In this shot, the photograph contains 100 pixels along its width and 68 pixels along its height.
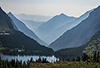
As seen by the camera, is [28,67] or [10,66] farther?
[28,67]

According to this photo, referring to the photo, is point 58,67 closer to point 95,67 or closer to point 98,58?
point 95,67

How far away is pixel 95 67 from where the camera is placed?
9669 centimetres

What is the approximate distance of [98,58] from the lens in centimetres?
11944

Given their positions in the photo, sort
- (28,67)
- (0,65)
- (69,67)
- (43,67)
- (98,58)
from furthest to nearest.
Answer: (98,58), (69,67), (43,67), (28,67), (0,65)

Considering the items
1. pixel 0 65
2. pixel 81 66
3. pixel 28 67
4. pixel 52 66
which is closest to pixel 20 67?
pixel 28 67

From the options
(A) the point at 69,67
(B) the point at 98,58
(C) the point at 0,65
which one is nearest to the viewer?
(C) the point at 0,65

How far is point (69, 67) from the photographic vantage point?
3770 inches

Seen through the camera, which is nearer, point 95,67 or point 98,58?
point 95,67

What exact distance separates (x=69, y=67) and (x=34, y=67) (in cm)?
2160

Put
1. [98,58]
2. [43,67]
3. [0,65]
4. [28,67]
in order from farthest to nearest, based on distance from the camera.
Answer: [98,58] < [43,67] < [28,67] < [0,65]

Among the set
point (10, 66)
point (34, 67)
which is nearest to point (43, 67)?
point (34, 67)

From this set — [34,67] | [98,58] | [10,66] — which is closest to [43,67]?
[34,67]

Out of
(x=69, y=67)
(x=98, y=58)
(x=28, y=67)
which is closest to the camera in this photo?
(x=28, y=67)

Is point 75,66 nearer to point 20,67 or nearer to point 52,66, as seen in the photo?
point 52,66
